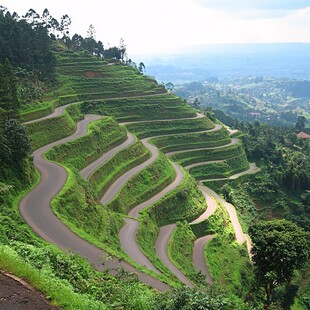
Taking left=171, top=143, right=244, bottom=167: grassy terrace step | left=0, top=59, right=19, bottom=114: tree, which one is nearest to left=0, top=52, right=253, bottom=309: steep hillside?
left=171, top=143, right=244, bottom=167: grassy terrace step

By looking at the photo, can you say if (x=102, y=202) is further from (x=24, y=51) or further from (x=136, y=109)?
(x=24, y=51)

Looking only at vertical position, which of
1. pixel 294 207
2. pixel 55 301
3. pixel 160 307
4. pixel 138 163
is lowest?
pixel 294 207

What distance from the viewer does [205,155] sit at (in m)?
71.6

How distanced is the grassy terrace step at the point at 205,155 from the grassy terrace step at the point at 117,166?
11177mm

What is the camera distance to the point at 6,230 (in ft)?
65.7

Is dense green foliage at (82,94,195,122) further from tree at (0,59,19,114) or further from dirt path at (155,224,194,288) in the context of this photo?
dirt path at (155,224,194,288)

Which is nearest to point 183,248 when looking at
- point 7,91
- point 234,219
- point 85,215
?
point 85,215

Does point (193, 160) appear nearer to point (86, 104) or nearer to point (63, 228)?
point (86, 104)

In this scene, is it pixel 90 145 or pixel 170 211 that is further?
pixel 90 145

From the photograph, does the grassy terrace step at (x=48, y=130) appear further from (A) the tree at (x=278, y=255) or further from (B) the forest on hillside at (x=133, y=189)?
(A) the tree at (x=278, y=255)

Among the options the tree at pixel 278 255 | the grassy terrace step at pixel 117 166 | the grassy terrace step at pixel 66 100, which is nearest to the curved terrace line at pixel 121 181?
the grassy terrace step at pixel 117 166

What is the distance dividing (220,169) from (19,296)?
6024 cm

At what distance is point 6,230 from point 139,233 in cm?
1995

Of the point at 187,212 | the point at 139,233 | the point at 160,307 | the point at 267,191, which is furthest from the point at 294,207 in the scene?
the point at 160,307
